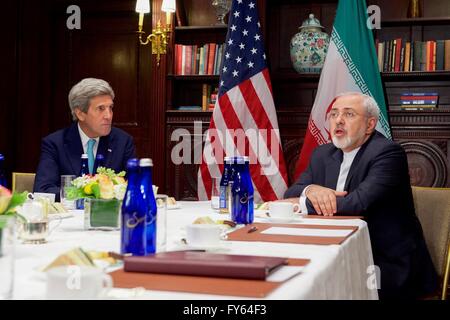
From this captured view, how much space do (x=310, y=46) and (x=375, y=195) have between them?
2252mm

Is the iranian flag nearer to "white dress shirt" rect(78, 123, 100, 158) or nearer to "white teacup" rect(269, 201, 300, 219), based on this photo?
"white dress shirt" rect(78, 123, 100, 158)

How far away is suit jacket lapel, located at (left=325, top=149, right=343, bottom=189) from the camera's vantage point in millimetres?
2739

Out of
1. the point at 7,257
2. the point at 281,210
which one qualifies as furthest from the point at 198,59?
the point at 7,257

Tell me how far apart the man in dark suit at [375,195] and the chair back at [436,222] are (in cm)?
6

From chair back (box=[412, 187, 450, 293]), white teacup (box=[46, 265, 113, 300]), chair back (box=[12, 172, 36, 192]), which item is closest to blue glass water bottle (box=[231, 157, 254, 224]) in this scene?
chair back (box=[412, 187, 450, 293])

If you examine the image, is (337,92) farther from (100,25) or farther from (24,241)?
(24,241)

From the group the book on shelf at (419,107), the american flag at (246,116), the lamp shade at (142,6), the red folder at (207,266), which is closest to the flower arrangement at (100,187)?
the red folder at (207,266)

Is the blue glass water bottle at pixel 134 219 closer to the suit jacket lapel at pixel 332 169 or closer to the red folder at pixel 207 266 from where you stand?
the red folder at pixel 207 266

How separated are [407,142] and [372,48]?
75 cm

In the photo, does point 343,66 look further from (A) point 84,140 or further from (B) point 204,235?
(B) point 204,235

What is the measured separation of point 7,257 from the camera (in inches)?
33.9

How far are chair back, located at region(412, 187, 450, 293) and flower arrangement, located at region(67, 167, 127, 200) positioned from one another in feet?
4.49

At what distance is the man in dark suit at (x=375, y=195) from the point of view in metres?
2.36
